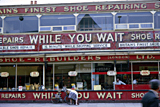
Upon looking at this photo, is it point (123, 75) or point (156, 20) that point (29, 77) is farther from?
point (156, 20)

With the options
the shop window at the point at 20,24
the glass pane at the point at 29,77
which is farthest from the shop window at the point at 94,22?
the glass pane at the point at 29,77

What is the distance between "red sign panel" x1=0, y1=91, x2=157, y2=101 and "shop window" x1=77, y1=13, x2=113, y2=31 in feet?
14.6

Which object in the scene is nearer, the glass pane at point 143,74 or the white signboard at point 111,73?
the glass pane at point 143,74

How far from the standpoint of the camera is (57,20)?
14.9 metres

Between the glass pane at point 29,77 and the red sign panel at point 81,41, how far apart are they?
1222mm

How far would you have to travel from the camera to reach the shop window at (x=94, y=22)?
14.6m

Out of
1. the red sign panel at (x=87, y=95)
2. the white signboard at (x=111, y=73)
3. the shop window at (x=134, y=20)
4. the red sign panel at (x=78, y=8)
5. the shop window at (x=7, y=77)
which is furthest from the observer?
the shop window at (x=7, y=77)

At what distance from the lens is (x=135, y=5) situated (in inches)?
573

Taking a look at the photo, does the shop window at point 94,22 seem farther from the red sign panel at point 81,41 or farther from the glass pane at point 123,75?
the glass pane at point 123,75

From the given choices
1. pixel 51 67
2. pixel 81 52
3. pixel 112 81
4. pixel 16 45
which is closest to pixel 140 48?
pixel 112 81

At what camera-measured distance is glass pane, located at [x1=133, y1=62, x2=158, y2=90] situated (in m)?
14.0

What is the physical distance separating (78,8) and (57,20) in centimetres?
171

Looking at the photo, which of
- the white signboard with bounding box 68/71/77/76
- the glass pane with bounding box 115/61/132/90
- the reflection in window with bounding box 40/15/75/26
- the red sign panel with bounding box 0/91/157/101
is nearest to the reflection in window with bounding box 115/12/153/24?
the glass pane with bounding box 115/61/132/90

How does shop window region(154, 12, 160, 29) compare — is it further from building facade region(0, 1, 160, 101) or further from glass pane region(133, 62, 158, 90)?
glass pane region(133, 62, 158, 90)
